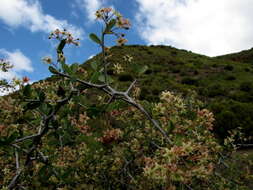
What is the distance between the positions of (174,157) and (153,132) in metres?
2.28

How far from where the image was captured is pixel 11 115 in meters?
2.54

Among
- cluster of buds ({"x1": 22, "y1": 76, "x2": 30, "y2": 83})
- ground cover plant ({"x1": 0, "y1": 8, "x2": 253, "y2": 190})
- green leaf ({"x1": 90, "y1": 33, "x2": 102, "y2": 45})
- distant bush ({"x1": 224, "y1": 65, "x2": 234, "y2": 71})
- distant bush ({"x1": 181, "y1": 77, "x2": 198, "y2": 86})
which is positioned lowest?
ground cover plant ({"x1": 0, "y1": 8, "x2": 253, "y2": 190})

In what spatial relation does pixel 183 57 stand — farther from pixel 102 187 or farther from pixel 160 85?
pixel 102 187

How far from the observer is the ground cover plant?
4.56 feet

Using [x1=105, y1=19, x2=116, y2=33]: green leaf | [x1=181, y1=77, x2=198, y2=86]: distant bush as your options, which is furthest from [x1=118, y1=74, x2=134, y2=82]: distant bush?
[x1=105, y1=19, x2=116, y2=33]: green leaf

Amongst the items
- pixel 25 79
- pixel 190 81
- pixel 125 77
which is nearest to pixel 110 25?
pixel 25 79

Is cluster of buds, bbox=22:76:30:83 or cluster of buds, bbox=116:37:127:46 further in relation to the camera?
cluster of buds, bbox=22:76:30:83

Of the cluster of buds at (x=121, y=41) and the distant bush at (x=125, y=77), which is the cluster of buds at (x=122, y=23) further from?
the distant bush at (x=125, y=77)

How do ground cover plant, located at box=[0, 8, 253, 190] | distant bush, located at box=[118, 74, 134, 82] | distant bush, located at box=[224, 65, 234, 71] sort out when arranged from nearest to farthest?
ground cover plant, located at box=[0, 8, 253, 190]
distant bush, located at box=[118, 74, 134, 82]
distant bush, located at box=[224, 65, 234, 71]

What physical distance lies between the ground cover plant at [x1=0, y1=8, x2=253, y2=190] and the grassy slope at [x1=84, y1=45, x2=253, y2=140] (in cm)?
380

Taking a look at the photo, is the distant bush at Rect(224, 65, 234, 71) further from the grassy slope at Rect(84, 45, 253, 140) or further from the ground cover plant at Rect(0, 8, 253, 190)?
the ground cover plant at Rect(0, 8, 253, 190)

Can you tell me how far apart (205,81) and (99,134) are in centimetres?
1589

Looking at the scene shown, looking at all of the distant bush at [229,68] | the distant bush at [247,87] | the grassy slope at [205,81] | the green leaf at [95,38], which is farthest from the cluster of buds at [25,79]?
the distant bush at [229,68]

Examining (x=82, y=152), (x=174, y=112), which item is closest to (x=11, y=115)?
(x=82, y=152)
